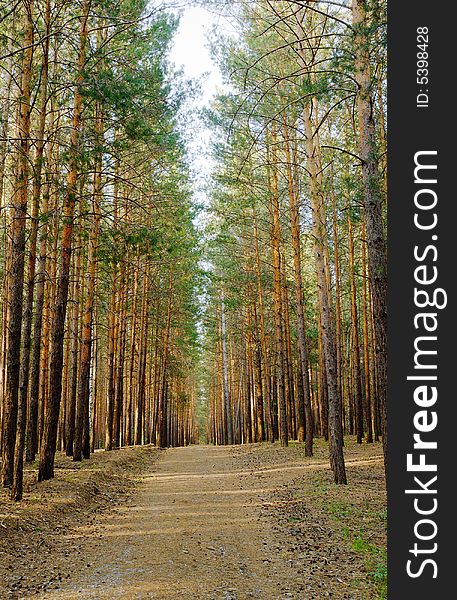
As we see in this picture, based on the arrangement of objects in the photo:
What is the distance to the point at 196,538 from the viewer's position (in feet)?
26.0

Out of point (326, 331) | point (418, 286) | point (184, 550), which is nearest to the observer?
point (418, 286)

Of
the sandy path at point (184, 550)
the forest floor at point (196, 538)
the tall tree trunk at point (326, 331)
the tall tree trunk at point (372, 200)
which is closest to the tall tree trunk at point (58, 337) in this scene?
the forest floor at point (196, 538)

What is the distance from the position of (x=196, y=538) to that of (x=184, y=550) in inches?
26.6

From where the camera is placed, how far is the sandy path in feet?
18.7

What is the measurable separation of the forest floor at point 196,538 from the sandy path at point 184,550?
1 cm

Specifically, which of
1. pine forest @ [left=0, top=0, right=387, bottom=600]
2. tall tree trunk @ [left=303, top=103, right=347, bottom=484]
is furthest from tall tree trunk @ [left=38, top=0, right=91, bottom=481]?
tall tree trunk @ [left=303, top=103, right=347, bottom=484]

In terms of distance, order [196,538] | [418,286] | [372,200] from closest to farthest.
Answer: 1. [418,286]
2. [196,538]
3. [372,200]

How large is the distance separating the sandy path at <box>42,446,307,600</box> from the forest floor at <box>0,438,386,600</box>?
0.01 meters

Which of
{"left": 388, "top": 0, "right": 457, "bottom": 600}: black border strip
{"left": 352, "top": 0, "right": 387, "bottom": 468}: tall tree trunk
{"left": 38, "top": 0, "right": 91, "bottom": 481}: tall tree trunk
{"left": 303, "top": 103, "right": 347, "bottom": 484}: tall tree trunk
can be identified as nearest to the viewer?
{"left": 388, "top": 0, "right": 457, "bottom": 600}: black border strip

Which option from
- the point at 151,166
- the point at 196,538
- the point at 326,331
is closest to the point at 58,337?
the point at 196,538

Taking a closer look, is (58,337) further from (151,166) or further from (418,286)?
(418,286)

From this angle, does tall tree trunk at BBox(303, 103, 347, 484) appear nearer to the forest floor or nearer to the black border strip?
the forest floor

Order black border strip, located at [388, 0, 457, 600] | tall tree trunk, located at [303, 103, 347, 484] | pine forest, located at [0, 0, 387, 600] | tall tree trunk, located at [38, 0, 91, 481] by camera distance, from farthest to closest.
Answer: tall tree trunk, located at [303, 103, 347, 484], tall tree trunk, located at [38, 0, 91, 481], pine forest, located at [0, 0, 387, 600], black border strip, located at [388, 0, 457, 600]

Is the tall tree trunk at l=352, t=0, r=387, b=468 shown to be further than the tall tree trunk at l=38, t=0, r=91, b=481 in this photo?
No
